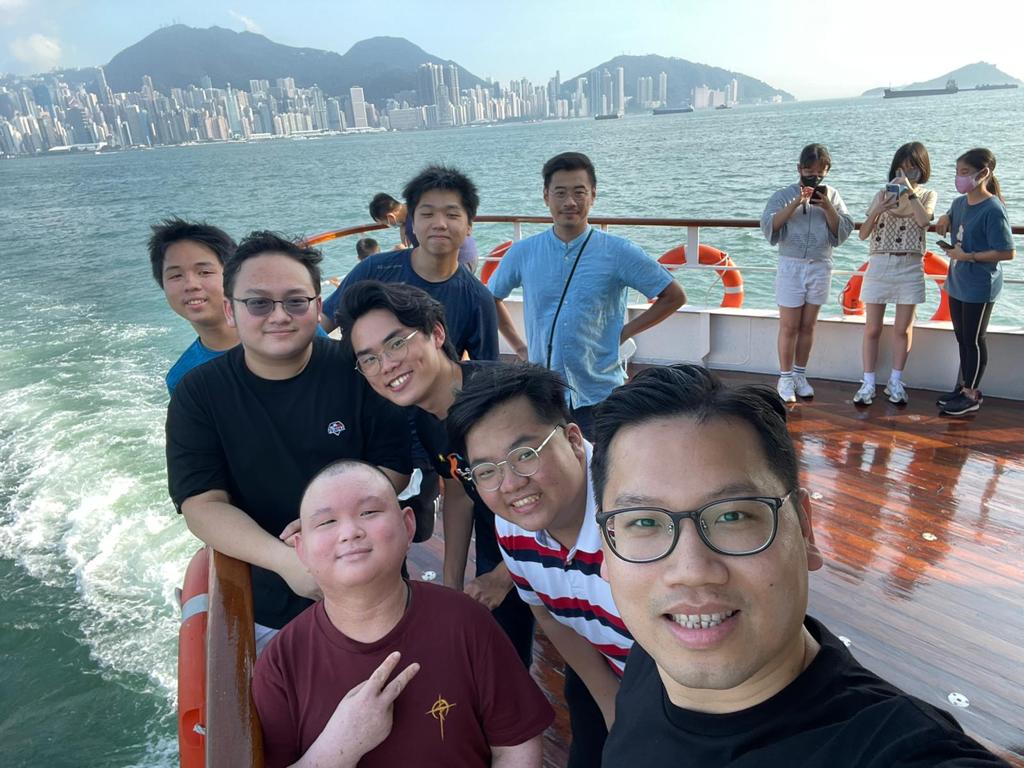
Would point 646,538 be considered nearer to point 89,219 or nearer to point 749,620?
point 749,620

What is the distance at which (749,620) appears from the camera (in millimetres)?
610

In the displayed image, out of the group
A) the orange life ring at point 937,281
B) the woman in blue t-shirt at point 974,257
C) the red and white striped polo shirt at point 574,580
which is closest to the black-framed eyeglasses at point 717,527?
the red and white striped polo shirt at point 574,580

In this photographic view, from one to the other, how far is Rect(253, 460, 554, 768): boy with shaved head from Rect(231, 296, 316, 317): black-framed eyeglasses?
17.0 inches

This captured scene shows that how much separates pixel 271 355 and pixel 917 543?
233 centimetres

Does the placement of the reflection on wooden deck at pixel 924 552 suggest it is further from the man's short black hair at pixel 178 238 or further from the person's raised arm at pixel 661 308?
the man's short black hair at pixel 178 238

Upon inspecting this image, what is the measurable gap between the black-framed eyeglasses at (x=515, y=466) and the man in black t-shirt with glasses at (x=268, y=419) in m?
0.36

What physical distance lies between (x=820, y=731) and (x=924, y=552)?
6.86 feet

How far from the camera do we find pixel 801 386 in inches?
142

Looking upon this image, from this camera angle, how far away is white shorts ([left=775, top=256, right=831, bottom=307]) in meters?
3.30

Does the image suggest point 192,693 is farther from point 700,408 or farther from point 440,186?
point 440,186

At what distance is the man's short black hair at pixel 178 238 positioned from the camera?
181cm

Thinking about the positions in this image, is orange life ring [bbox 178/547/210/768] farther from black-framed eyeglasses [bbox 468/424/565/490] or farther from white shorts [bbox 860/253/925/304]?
white shorts [bbox 860/253/925/304]

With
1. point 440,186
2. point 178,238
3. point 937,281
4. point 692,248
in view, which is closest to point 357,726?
point 178,238

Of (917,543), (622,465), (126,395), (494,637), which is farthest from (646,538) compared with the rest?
(126,395)
